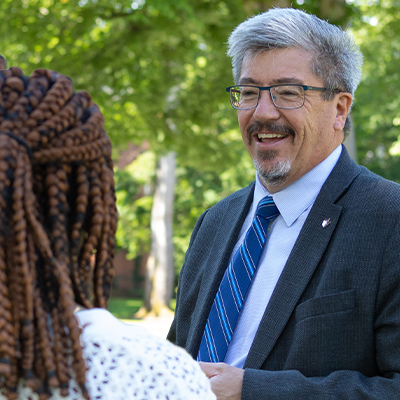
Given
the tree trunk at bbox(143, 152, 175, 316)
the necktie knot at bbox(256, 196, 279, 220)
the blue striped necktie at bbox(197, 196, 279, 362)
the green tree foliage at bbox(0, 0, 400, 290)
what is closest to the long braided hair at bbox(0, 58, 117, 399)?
the blue striped necktie at bbox(197, 196, 279, 362)

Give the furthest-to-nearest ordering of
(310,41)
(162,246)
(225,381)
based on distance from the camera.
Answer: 1. (162,246)
2. (310,41)
3. (225,381)

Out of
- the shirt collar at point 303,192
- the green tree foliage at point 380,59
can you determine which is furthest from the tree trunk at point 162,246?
the shirt collar at point 303,192

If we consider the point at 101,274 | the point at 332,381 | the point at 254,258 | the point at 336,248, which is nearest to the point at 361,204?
the point at 336,248

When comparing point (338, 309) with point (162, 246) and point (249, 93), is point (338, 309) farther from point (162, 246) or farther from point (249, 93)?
point (162, 246)

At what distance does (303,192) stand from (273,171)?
0.56ft

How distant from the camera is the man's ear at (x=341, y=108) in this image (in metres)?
2.60

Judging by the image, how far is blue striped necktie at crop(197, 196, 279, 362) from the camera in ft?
7.45

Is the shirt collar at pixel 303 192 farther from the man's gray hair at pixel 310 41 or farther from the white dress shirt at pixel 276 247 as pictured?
the man's gray hair at pixel 310 41

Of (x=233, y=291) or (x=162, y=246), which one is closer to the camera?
(x=233, y=291)

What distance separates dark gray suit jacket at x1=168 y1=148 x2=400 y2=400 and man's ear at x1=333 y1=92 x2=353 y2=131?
0.38 m

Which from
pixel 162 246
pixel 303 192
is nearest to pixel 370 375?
pixel 303 192

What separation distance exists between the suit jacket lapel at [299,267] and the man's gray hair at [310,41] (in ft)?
1.81

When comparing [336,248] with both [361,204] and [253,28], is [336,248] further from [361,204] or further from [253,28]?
[253,28]

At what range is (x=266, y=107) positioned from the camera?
2514mm
